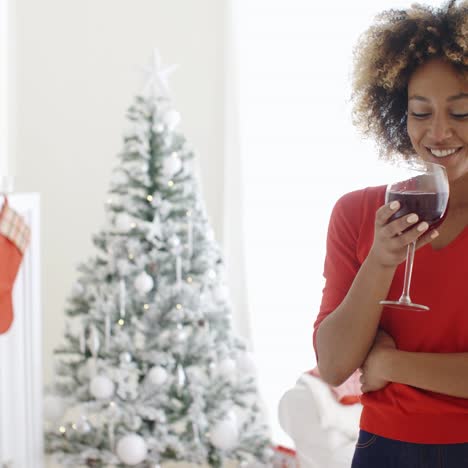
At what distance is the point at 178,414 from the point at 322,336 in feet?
7.20

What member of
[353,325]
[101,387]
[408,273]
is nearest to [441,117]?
[408,273]

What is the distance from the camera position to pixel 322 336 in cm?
142

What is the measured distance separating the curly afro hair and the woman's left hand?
41 centimetres

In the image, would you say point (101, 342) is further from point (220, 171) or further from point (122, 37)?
point (122, 37)

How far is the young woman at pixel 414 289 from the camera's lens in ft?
4.41

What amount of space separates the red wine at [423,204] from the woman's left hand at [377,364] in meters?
0.22

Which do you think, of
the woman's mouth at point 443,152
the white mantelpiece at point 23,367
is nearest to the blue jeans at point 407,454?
the woman's mouth at point 443,152

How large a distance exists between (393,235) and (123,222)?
228 cm

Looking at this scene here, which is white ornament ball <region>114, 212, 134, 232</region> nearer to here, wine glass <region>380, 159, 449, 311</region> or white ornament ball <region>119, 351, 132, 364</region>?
white ornament ball <region>119, 351, 132, 364</region>

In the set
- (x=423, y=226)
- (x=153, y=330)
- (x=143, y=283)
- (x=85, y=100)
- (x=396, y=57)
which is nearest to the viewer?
(x=423, y=226)

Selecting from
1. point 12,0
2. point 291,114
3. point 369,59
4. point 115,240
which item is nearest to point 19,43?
point 12,0

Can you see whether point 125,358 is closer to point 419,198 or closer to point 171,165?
point 171,165

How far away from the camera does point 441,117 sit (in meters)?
1.35

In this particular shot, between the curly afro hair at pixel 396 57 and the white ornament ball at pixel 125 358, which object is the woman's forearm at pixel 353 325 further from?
the white ornament ball at pixel 125 358
